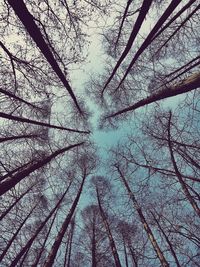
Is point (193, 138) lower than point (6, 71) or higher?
lower

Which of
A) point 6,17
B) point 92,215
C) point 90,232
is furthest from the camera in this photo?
point 92,215

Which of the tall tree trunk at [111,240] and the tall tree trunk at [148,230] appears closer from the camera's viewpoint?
the tall tree trunk at [148,230]

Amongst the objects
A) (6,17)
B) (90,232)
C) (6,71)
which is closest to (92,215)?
(90,232)

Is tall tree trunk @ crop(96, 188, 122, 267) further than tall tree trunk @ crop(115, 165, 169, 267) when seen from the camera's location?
Yes

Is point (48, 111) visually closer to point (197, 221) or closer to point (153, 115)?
point (153, 115)

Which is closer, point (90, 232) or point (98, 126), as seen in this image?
point (90, 232)

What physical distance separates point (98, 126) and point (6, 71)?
28.4 ft

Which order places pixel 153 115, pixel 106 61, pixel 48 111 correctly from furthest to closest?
pixel 106 61 < pixel 48 111 < pixel 153 115

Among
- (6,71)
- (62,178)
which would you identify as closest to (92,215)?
(62,178)

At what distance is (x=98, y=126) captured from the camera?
15.1 meters

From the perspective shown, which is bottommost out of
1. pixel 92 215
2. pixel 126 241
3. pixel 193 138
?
pixel 126 241

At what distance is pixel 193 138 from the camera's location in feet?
25.7

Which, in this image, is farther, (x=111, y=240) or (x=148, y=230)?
(x=111, y=240)

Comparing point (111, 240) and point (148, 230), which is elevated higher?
point (111, 240)
